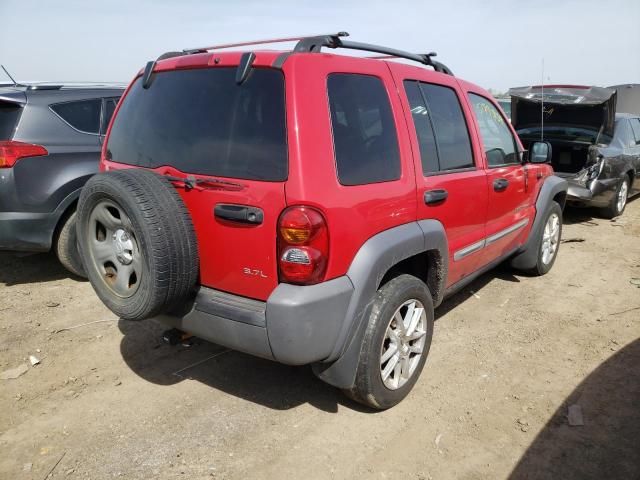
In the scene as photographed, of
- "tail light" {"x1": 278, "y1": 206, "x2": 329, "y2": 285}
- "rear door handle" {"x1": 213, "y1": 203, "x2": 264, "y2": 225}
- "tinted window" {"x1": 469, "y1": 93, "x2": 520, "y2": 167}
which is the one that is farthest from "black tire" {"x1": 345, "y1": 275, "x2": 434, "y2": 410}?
"tinted window" {"x1": 469, "y1": 93, "x2": 520, "y2": 167}

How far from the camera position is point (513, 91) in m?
7.47

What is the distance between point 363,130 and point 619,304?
3.17m

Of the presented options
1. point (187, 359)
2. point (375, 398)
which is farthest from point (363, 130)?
point (187, 359)

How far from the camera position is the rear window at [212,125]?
2342mm

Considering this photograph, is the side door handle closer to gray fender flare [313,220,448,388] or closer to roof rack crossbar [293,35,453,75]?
roof rack crossbar [293,35,453,75]

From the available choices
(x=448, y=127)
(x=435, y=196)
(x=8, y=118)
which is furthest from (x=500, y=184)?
(x=8, y=118)

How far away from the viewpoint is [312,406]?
9.66 feet

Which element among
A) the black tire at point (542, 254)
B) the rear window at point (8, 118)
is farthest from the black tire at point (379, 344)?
the rear window at point (8, 118)

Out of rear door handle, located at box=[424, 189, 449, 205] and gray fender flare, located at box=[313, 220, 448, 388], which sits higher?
rear door handle, located at box=[424, 189, 449, 205]

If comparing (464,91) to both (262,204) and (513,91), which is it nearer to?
(262,204)

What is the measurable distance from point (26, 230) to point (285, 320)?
3.11m

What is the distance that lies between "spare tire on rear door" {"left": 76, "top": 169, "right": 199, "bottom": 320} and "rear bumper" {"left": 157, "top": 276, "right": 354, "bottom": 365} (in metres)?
0.23

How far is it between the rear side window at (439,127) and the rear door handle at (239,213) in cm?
110

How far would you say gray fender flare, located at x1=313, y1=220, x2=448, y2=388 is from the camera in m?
2.44
